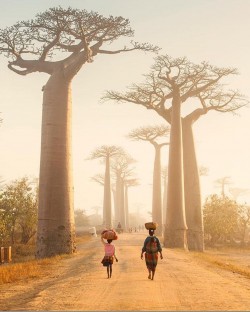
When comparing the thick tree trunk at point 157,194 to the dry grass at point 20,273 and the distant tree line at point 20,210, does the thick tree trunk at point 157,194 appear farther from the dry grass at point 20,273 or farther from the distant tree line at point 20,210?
the dry grass at point 20,273

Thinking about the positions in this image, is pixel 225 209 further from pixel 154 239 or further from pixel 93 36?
pixel 154 239

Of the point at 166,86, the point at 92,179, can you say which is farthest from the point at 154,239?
the point at 92,179

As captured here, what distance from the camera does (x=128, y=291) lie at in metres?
6.81

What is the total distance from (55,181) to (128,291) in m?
8.56

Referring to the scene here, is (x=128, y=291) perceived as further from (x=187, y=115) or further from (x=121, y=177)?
(x=121, y=177)

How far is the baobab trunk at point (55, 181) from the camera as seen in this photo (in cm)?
1462

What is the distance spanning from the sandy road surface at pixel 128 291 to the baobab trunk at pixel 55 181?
181 inches

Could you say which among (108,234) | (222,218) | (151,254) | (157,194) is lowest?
(151,254)

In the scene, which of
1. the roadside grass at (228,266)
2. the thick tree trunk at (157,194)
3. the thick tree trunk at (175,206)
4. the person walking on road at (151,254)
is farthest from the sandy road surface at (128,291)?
the thick tree trunk at (157,194)

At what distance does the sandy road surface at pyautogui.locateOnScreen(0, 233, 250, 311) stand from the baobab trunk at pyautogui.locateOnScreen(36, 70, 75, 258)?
459 centimetres

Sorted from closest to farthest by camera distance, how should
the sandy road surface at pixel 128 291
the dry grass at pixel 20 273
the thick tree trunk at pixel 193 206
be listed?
1. the sandy road surface at pixel 128 291
2. the dry grass at pixel 20 273
3. the thick tree trunk at pixel 193 206

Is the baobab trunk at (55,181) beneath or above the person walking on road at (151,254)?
above

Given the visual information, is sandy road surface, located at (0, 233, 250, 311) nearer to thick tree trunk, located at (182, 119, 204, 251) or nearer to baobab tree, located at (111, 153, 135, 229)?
thick tree trunk, located at (182, 119, 204, 251)

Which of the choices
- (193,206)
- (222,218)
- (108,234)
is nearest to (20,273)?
(108,234)
